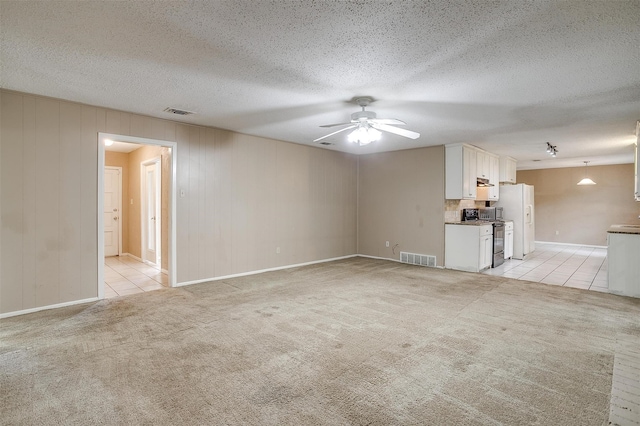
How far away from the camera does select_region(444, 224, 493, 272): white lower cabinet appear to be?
6203 mm

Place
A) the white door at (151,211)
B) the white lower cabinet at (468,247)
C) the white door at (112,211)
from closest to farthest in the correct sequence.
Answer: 1. the white lower cabinet at (468,247)
2. the white door at (151,211)
3. the white door at (112,211)

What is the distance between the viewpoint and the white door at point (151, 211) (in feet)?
21.4

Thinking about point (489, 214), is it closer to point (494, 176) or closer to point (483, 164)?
point (494, 176)

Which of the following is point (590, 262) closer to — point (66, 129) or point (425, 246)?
point (425, 246)

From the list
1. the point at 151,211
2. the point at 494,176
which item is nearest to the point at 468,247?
the point at 494,176

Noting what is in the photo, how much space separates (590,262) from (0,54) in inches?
408

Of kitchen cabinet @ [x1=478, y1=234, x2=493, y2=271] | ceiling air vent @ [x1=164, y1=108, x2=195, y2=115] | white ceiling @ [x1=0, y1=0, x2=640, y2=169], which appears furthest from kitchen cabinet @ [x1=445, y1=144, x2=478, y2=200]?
ceiling air vent @ [x1=164, y1=108, x2=195, y2=115]

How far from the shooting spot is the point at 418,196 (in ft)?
23.0

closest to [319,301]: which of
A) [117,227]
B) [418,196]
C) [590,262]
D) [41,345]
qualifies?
[41,345]

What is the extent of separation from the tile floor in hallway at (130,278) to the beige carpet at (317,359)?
1.71 ft

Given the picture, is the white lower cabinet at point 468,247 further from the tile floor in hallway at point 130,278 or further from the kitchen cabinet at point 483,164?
the tile floor in hallway at point 130,278

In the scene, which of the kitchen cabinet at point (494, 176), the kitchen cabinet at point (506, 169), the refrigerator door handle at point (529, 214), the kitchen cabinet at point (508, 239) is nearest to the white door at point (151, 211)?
the kitchen cabinet at point (494, 176)

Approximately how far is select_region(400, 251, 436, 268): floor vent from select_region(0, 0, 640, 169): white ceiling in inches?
125

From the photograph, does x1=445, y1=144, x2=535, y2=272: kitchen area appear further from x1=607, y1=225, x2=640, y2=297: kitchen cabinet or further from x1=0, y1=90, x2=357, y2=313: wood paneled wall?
x1=0, y1=90, x2=357, y2=313: wood paneled wall
